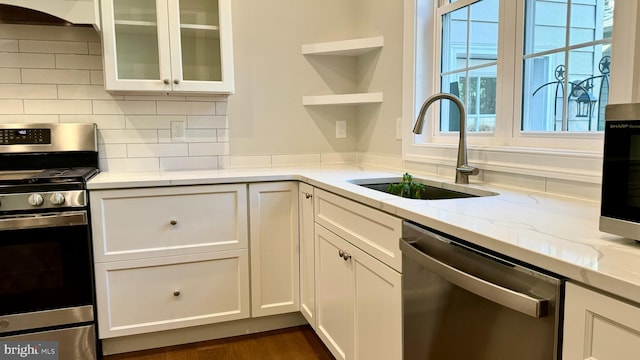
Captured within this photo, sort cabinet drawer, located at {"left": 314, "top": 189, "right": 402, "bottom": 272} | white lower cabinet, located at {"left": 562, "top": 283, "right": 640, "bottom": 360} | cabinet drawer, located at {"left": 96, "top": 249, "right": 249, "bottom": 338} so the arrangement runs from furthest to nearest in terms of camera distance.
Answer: cabinet drawer, located at {"left": 96, "top": 249, "right": 249, "bottom": 338} → cabinet drawer, located at {"left": 314, "top": 189, "right": 402, "bottom": 272} → white lower cabinet, located at {"left": 562, "top": 283, "right": 640, "bottom": 360}

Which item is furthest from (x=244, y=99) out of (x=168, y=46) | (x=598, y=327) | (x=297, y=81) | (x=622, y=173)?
(x=598, y=327)

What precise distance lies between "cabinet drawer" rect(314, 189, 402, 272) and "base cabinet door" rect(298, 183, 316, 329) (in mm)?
130

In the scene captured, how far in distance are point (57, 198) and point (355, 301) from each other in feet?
4.54

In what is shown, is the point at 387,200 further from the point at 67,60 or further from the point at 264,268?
the point at 67,60

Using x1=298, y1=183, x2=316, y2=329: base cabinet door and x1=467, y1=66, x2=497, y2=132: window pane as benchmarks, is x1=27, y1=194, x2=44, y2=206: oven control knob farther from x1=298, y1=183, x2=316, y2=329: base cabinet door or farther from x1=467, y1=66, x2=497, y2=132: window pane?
x1=467, y1=66, x2=497, y2=132: window pane

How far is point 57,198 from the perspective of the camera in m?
2.04

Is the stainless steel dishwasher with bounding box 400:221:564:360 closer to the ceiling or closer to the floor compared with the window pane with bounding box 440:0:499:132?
closer to the floor

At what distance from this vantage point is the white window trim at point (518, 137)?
132 centimetres

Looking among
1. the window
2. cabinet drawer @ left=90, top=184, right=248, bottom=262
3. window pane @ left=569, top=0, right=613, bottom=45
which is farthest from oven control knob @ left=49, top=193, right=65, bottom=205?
window pane @ left=569, top=0, right=613, bottom=45

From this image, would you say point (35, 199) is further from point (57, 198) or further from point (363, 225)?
point (363, 225)

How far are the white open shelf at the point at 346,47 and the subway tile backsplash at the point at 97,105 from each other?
2.13 feet

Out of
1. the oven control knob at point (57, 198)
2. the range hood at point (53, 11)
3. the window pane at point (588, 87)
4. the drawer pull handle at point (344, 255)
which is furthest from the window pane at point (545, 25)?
the oven control knob at point (57, 198)

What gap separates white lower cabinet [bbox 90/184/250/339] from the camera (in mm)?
2207

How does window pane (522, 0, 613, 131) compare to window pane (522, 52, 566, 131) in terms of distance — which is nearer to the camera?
window pane (522, 0, 613, 131)
